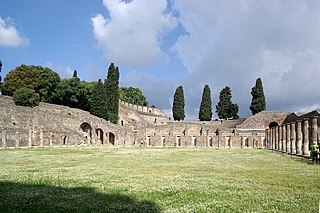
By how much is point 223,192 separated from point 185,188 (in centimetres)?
104

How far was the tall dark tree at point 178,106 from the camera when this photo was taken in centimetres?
7831

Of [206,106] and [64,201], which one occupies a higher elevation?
[206,106]

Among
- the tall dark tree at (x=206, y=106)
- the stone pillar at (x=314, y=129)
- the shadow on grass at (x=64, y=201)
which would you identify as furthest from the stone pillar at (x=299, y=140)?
the tall dark tree at (x=206, y=106)

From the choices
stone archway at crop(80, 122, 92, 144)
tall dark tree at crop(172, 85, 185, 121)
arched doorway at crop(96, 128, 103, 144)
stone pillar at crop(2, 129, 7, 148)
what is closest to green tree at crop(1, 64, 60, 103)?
stone archway at crop(80, 122, 92, 144)

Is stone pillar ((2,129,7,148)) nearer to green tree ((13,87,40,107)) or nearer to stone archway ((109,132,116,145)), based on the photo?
green tree ((13,87,40,107))

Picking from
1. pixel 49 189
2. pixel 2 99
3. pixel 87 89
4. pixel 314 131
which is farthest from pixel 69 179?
pixel 87 89

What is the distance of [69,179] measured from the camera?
9.95 m

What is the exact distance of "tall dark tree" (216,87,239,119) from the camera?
77.2 m

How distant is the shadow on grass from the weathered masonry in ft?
65.7

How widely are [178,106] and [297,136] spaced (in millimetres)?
52892

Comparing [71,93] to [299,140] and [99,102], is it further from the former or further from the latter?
[299,140]

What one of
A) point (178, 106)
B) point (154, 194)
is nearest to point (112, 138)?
point (178, 106)

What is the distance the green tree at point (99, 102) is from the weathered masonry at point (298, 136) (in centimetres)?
3313

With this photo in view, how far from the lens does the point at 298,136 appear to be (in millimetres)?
26094
